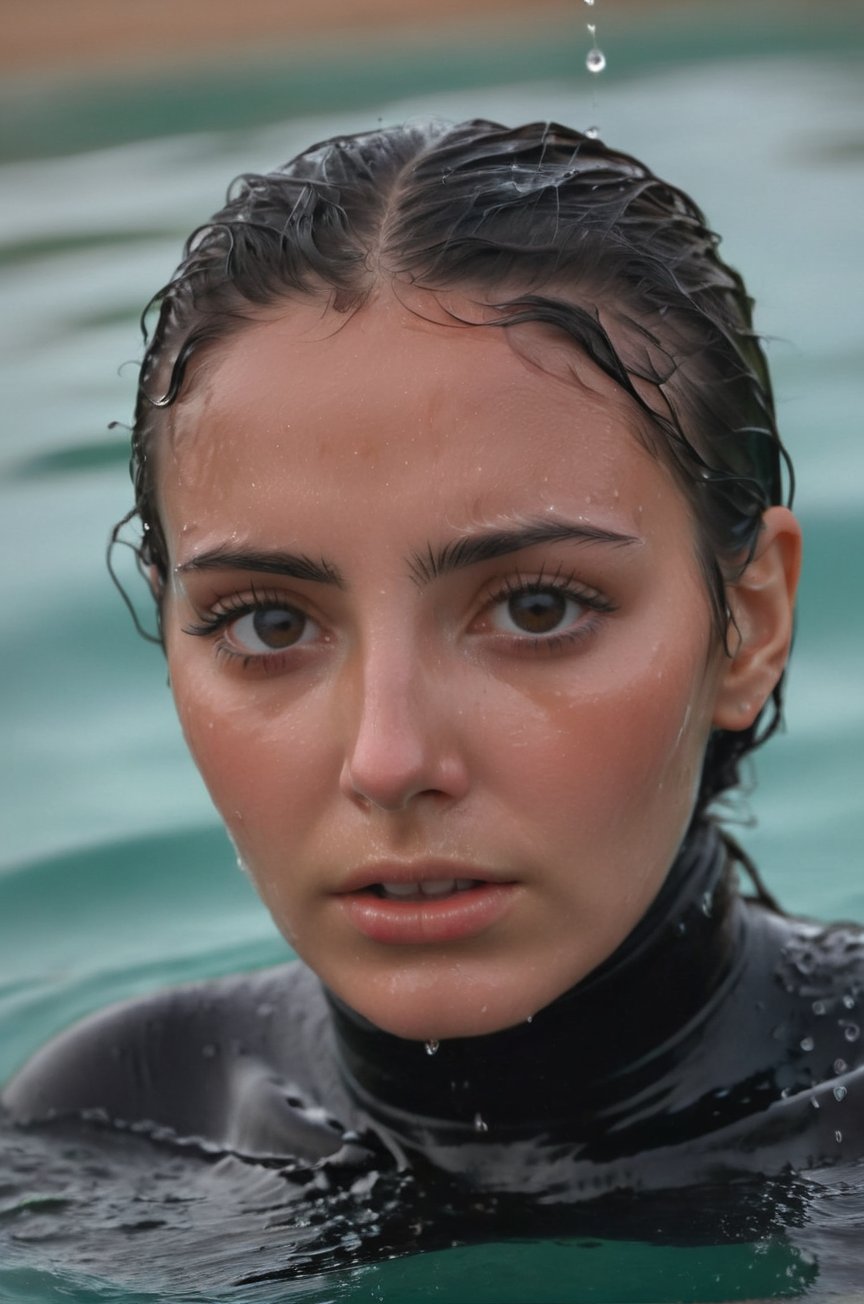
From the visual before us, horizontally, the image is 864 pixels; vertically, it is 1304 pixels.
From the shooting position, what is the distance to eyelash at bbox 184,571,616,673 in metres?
2.51

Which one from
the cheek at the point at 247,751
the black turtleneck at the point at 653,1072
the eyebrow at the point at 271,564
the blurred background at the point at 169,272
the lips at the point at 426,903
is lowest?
the black turtleneck at the point at 653,1072

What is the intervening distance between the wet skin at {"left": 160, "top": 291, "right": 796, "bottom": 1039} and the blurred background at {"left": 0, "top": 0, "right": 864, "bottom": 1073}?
86 cm

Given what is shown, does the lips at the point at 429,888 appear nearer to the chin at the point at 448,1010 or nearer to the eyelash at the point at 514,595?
the chin at the point at 448,1010

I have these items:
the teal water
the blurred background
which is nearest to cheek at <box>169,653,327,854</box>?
the teal water

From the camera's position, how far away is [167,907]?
4754mm

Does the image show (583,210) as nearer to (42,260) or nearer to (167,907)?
(167,907)

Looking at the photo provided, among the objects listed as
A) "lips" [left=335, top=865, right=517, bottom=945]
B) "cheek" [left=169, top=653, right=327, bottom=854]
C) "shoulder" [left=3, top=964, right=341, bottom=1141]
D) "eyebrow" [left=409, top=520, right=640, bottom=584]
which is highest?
"eyebrow" [left=409, top=520, right=640, bottom=584]

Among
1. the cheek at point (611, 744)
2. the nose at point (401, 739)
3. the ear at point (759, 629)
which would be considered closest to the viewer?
the nose at point (401, 739)

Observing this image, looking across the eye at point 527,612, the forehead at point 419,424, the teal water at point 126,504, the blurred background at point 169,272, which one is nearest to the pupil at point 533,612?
the eye at point 527,612

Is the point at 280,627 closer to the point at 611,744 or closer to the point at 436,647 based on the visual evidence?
the point at 436,647

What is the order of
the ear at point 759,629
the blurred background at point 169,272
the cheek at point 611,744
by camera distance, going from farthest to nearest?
the blurred background at point 169,272 < the ear at point 759,629 < the cheek at point 611,744

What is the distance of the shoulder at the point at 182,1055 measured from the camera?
326 cm

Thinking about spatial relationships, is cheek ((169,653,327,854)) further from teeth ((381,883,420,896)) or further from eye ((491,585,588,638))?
eye ((491,585,588,638))

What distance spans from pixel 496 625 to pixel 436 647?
85mm
